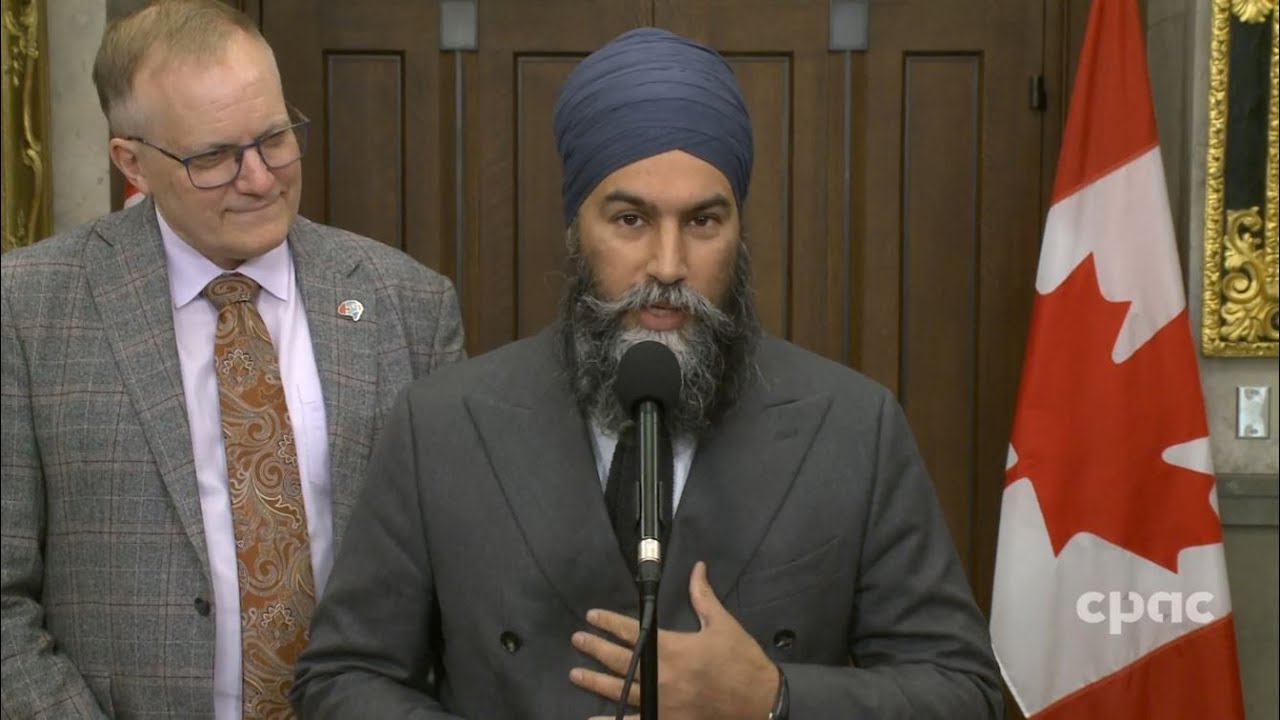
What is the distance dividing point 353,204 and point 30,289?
5.17ft

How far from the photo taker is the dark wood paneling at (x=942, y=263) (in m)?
3.71

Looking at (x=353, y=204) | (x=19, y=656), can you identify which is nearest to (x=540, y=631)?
(x=19, y=656)

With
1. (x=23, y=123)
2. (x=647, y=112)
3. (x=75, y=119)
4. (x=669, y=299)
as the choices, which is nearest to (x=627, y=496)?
(x=669, y=299)

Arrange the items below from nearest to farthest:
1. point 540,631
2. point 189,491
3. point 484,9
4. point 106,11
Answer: point 540,631
point 189,491
point 106,11
point 484,9

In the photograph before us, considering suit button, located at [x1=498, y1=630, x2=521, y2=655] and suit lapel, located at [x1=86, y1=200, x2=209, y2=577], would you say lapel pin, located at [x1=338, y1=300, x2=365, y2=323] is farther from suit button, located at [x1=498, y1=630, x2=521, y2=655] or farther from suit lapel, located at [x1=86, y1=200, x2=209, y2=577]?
suit button, located at [x1=498, y1=630, x2=521, y2=655]

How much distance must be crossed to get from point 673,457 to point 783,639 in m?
0.28

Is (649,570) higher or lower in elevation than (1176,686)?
higher

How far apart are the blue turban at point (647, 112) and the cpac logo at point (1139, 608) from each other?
5.40 ft

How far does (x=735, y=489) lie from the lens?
6.48 feet

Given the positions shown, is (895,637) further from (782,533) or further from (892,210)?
(892,210)

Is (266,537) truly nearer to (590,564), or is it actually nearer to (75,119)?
(590,564)

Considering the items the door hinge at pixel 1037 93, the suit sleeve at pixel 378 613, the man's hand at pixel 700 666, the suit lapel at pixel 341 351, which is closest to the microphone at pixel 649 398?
the man's hand at pixel 700 666

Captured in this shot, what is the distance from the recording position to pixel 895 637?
196 centimetres

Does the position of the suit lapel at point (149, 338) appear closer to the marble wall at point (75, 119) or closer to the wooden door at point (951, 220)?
the marble wall at point (75, 119)
